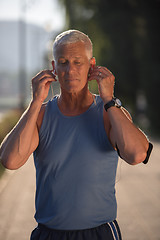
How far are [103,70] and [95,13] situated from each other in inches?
761

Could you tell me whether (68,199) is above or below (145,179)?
above

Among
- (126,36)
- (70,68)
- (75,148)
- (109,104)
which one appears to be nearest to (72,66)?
(70,68)

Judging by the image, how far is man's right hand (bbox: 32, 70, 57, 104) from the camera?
2.51 meters

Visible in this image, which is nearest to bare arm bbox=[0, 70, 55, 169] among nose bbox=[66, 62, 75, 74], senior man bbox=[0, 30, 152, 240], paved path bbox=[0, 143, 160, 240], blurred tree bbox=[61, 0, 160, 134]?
senior man bbox=[0, 30, 152, 240]

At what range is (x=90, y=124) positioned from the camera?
2.42 metres

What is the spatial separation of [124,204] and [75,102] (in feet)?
16.5

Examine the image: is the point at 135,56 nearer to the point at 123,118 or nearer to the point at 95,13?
the point at 95,13

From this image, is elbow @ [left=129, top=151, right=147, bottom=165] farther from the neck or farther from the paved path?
the paved path

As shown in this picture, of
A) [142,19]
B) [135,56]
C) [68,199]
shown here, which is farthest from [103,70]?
[135,56]

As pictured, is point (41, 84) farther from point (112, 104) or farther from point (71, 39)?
point (112, 104)

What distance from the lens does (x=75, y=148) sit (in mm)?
2385

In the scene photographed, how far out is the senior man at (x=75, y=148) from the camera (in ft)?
7.79

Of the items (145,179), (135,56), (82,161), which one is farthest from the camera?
(135,56)

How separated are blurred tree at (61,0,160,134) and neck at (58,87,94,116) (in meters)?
16.5
